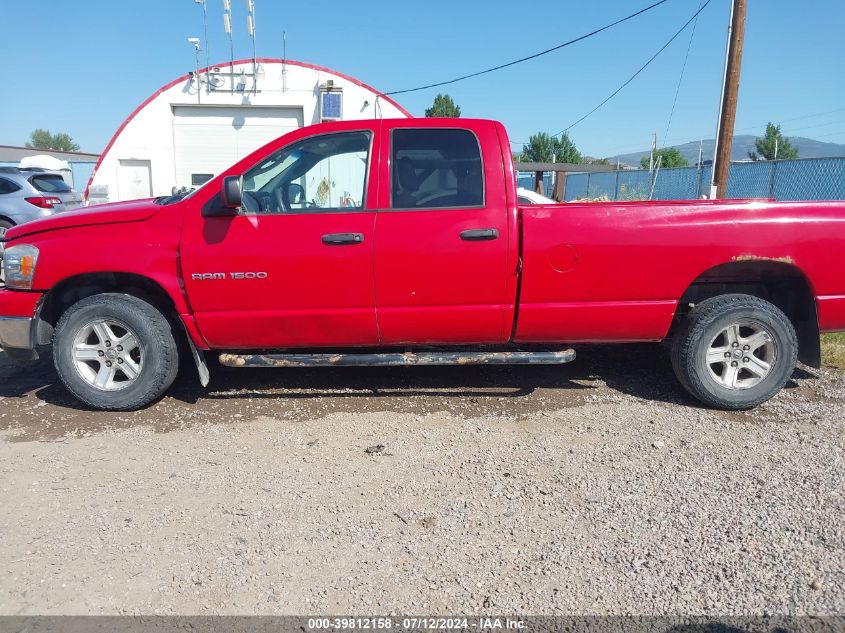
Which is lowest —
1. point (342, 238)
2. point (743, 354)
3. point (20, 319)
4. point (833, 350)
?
point (833, 350)

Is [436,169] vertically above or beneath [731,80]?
beneath

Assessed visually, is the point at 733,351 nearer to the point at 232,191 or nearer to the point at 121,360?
the point at 232,191

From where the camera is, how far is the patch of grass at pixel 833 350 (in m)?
5.72

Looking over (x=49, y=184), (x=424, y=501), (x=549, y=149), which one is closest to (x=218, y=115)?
(x=49, y=184)

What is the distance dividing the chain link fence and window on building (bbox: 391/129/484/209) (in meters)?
13.9

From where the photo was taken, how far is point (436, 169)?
4.43 meters

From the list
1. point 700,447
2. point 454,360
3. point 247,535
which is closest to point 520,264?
point 454,360

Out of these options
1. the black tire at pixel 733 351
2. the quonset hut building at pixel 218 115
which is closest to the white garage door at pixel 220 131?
the quonset hut building at pixel 218 115

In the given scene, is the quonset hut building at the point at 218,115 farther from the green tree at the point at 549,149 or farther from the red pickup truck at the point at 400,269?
the green tree at the point at 549,149

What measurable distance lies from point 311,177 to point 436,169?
0.92 metres

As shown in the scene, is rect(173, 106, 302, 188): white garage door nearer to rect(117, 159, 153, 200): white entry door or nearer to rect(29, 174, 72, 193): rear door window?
rect(117, 159, 153, 200): white entry door

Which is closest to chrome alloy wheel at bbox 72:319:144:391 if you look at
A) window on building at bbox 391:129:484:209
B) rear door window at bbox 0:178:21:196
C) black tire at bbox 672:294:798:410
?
window on building at bbox 391:129:484:209

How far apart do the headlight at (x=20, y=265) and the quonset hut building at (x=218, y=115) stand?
13.0 metres

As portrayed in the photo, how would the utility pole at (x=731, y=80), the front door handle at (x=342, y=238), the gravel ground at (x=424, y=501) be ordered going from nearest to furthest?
the gravel ground at (x=424, y=501), the front door handle at (x=342, y=238), the utility pole at (x=731, y=80)
